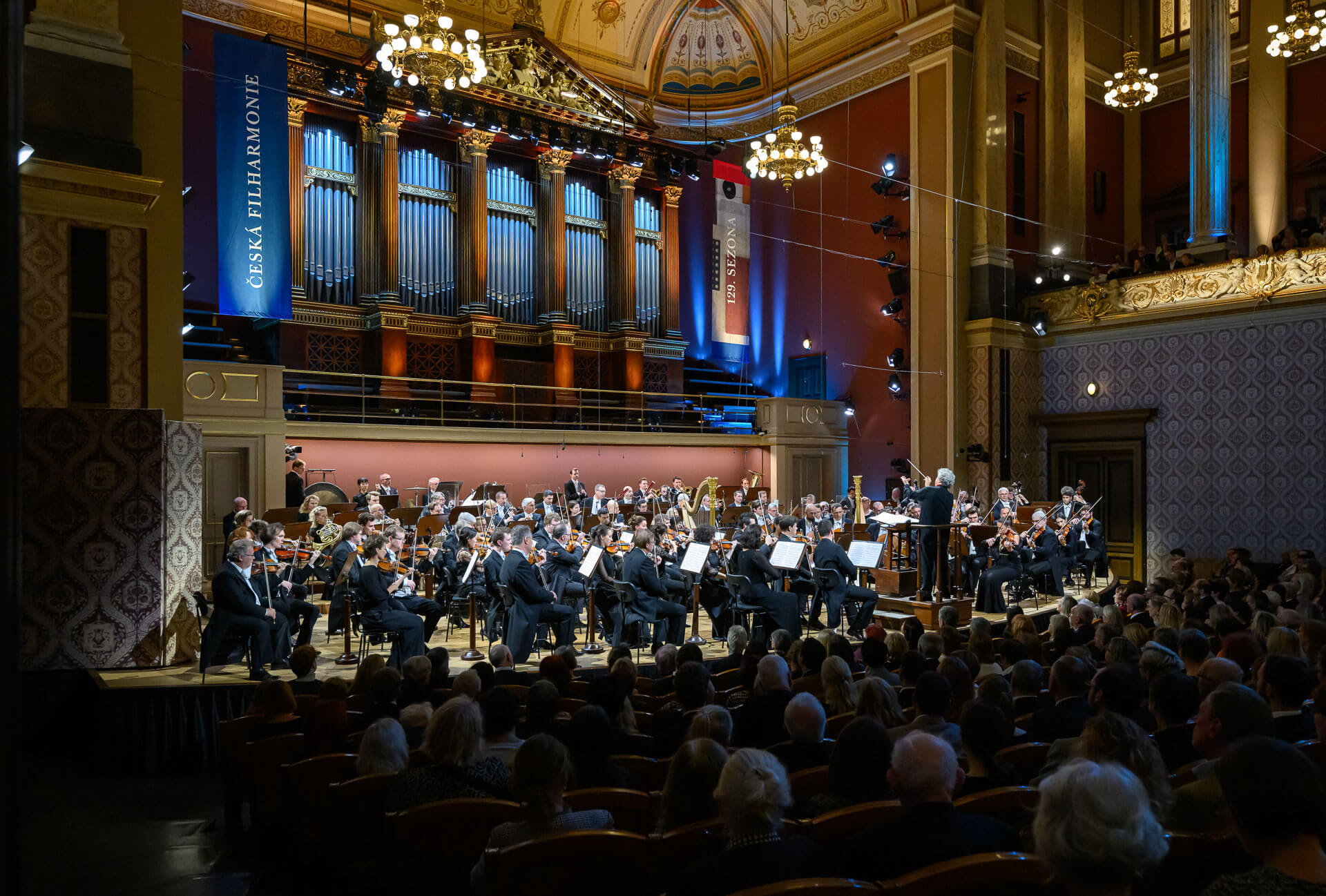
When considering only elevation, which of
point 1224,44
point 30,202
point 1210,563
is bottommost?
point 1210,563

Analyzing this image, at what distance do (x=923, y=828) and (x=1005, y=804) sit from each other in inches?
21.7

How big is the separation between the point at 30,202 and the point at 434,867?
671 centimetres

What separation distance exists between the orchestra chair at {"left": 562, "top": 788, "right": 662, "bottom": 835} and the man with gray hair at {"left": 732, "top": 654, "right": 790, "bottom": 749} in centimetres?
100

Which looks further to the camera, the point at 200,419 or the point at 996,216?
the point at 996,216

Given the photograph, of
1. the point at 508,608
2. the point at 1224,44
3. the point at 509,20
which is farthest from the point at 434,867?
the point at 509,20

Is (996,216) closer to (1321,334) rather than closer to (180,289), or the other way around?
(1321,334)

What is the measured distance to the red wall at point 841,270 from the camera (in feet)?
57.4

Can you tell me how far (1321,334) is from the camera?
500 inches

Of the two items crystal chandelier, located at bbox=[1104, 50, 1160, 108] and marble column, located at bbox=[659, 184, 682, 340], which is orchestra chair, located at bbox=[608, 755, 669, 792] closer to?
crystal chandelier, located at bbox=[1104, 50, 1160, 108]

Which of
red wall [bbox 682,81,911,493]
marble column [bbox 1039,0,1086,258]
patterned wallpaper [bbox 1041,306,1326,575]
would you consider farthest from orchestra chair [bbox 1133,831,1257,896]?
marble column [bbox 1039,0,1086,258]

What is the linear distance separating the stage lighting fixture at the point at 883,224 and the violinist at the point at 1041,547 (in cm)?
680

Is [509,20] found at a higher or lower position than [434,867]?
higher

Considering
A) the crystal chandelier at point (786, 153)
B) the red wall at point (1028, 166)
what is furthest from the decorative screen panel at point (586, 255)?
the red wall at point (1028, 166)

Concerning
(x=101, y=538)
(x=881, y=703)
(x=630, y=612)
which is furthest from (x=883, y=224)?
(x=881, y=703)
